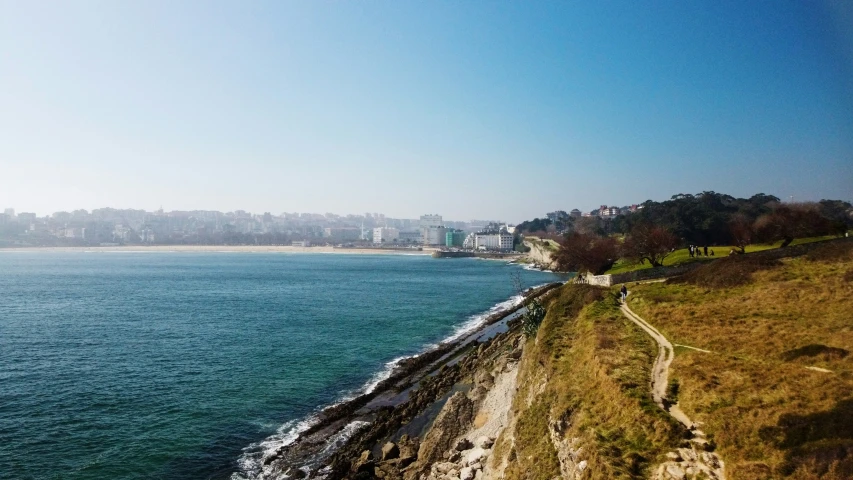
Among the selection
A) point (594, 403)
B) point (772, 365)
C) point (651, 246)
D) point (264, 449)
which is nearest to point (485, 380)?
point (594, 403)

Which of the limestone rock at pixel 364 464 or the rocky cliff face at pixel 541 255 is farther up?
the rocky cliff face at pixel 541 255

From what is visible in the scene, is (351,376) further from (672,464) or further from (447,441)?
(672,464)

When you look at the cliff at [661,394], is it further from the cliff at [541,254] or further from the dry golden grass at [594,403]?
the cliff at [541,254]

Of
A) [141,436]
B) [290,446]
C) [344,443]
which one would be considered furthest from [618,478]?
[141,436]

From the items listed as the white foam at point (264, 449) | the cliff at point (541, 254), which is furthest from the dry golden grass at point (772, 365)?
the cliff at point (541, 254)

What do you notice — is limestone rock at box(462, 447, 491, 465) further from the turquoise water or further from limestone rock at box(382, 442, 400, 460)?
the turquoise water
